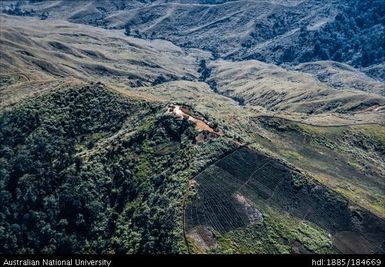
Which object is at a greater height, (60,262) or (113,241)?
(60,262)

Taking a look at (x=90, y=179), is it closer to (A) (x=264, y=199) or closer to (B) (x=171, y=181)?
(B) (x=171, y=181)

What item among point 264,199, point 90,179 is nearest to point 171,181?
point 264,199

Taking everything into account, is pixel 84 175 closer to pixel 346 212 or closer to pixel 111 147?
pixel 111 147

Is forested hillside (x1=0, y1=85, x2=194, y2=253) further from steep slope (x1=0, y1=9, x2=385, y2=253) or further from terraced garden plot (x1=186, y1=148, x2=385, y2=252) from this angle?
terraced garden plot (x1=186, y1=148, x2=385, y2=252)

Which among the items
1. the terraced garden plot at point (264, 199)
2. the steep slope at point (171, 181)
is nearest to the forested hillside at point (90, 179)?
the steep slope at point (171, 181)

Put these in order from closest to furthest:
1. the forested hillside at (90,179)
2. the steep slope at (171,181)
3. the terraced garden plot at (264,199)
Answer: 1. the steep slope at (171,181)
2. the terraced garden plot at (264,199)
3. the forested hillside at (90,179)

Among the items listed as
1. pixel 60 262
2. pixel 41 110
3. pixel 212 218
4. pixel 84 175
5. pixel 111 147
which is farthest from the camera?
pixel 41 110

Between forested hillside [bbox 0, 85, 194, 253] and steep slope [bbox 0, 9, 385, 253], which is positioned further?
forested hillside [bbox 0, 85, 194, 253]

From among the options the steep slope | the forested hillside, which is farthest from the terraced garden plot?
the forested hillside

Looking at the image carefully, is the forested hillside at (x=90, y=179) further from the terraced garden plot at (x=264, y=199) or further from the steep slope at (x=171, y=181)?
the terraced garden plot at (x=264, y=199)

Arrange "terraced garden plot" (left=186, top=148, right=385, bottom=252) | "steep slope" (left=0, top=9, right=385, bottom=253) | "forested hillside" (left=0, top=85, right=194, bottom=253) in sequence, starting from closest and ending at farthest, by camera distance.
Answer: "steep slope" (left=0, top=9, right=385, bottom=253)
"terraced garden plot" (left=186, top=148, right=385, bottom=252)
"forested hillside" (left=0, top=85, right=194, bottom=253)

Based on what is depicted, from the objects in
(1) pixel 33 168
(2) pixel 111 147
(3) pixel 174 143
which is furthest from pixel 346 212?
(1) pixel 33 168
